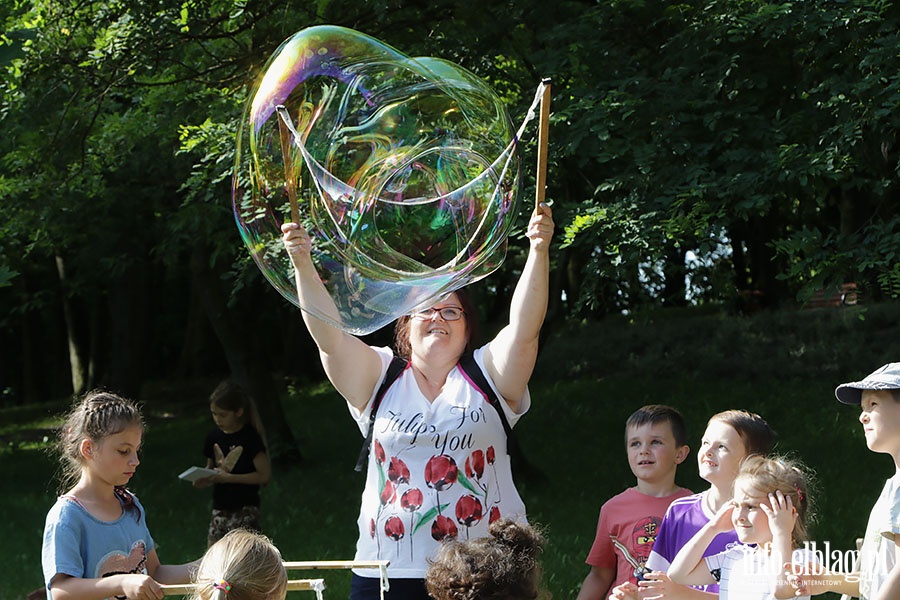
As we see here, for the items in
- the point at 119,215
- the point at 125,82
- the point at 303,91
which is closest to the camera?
the point at 303,91

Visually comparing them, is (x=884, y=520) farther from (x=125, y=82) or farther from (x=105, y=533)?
(x=125, y=82)

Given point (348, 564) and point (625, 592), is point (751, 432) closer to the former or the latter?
point (625, 592)

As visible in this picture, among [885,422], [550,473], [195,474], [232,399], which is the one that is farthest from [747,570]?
[550,473]

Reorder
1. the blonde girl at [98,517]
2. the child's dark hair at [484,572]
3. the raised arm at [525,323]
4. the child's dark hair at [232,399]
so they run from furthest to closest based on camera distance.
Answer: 1. the child's dark hair at [232,399]
2. the raised arm at [525,323]
3. the blonde girl at [98,517]
4. the child's dark hair at [484,572]

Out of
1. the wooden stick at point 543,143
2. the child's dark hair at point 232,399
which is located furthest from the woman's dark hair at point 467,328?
the child's dark hair at point 232,399

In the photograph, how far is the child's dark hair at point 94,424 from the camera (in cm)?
366

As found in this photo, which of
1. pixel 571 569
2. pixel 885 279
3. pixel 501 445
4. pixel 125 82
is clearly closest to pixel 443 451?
pixel 501 445

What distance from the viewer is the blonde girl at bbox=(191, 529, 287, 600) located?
9.44ft

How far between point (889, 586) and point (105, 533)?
7.46 ft

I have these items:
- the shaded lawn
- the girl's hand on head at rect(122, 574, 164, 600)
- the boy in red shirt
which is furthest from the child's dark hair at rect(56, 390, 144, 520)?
the shaded lawn

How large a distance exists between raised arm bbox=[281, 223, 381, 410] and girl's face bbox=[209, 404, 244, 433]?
118 inches

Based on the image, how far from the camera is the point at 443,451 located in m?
3.60

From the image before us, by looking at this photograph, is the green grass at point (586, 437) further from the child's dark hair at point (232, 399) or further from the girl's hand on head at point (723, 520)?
the girl's hand on head at point (723, 520)

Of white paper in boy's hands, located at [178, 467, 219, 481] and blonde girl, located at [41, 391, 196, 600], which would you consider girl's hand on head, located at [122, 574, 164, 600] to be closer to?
blonde girl, located at [41, 391, 196, 600]
